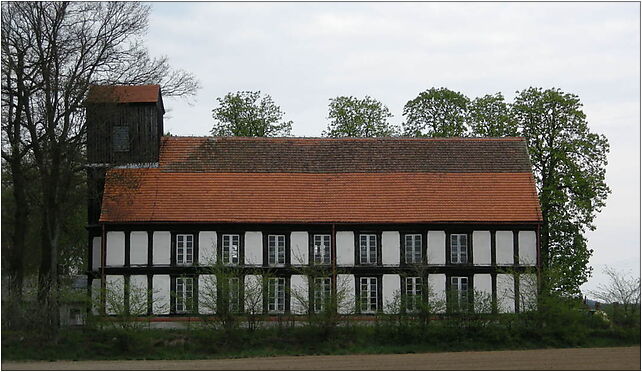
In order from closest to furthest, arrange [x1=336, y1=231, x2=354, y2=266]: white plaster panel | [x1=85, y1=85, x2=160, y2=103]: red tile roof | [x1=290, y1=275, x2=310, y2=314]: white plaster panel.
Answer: [x1=290, y1=275, x2=310, y2=314]: white plaster panel, [x1=85, y1=85, x2=160, y2=103]: red tile roof, [x1=336, y1=231, x2=354, y2=266]: white plaster panel

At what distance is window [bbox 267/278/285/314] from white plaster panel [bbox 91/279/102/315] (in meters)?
7.18

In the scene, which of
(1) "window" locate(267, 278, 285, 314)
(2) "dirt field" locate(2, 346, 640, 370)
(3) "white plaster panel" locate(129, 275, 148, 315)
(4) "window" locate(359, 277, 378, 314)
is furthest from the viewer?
(4) "window" locate(359, 277, 378, 314)

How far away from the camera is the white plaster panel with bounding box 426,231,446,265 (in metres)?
46.8

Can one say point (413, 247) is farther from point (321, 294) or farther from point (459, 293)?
point (321, 294)

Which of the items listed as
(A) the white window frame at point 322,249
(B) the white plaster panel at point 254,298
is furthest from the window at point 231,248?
(A) the white window frame at point 322,249

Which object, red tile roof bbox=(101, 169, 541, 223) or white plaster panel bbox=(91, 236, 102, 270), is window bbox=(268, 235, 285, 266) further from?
white plaster panel bbox=(91, 236, 102, 270)

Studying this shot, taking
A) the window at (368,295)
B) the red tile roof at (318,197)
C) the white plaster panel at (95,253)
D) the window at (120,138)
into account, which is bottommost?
the window at (368,295)

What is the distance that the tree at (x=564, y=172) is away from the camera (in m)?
52.6

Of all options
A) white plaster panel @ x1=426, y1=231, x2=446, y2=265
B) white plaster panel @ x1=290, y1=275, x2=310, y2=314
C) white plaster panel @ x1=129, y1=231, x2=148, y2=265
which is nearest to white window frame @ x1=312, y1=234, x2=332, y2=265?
white plaster panel @ x1=290, y1=275, x2=310, y2=314

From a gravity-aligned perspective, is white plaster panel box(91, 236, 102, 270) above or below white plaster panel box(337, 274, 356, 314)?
above

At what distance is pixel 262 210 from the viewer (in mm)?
47062

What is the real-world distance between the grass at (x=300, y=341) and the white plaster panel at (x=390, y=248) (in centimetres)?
522

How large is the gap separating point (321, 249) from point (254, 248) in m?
2.96

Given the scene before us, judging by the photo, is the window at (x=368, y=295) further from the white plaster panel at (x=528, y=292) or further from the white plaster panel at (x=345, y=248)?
the white plaster panel at (x=528, y=292)
